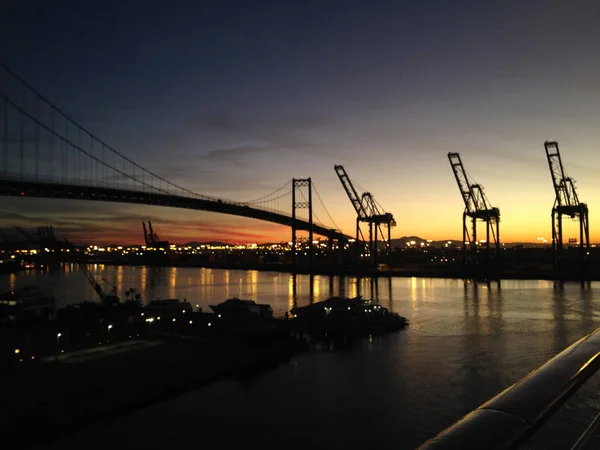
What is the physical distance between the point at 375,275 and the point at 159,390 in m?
25.7

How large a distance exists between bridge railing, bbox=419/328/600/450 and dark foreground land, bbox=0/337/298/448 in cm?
521

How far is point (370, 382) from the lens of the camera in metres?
7.27

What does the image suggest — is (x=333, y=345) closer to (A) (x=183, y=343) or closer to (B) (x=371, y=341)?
(B) (x=371, y=341)

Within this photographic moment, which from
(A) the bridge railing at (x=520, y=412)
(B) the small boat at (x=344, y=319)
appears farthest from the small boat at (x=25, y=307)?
(A) the bridge railing at (x=520, y=412)

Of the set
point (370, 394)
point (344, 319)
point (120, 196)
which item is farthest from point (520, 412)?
point (120, 196)

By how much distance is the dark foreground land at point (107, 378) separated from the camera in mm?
4844

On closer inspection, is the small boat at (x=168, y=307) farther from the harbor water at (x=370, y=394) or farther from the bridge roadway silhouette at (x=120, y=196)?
the bridge roadway silhouette at (x=120, y=196)

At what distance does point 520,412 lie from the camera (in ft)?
1.24

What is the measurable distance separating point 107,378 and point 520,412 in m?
6.34

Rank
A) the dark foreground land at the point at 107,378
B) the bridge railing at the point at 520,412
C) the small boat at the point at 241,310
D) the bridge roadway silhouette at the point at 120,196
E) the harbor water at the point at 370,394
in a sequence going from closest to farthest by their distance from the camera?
1. the bridge railing at the point at 520,412
2. the dark foreground land at the point at 107,378
3. the harbor water at the point at 370,394
4. the small boat at the point at 241,310
5. the bridge roadway silhouette at the point at 120,196

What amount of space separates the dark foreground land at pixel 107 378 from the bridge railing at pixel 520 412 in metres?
5.21

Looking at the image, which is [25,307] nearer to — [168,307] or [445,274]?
[168,307]

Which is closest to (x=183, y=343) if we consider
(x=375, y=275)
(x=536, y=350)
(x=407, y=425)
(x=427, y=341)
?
(x=407, y=425)

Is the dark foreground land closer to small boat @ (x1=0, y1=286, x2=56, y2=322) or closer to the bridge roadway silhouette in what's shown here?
small boat @ (x1=0, y1=286, x2=56, y2=322)
